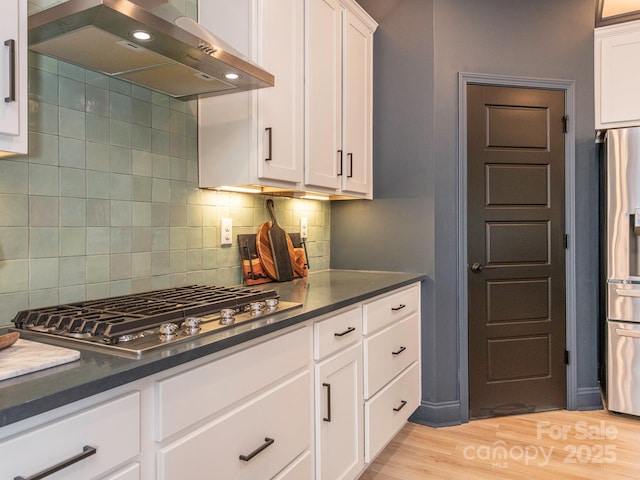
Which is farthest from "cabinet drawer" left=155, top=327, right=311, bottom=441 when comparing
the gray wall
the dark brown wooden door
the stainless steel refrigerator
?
the stainless steel refrigerator

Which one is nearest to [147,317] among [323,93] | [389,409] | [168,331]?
[168,331]

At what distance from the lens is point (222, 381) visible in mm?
1180

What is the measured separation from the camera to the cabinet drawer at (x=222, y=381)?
1.03 meters

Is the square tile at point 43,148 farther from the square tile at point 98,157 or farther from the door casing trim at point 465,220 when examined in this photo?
the door casing trim at point 465,220

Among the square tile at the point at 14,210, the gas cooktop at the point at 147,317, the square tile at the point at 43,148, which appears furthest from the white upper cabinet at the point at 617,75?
the square tile at the point at 14,210

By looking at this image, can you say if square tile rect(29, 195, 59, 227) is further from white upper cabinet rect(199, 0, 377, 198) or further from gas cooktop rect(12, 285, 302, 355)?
white upper cabinet rect(199, 0, 377, 198)

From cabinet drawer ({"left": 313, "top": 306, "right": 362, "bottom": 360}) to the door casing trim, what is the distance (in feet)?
3.65

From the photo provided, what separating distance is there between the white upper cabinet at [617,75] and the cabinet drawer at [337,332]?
7.32 ft

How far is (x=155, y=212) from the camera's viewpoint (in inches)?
72.1

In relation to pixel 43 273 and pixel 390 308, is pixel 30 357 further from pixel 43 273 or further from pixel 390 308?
pixel 390 308

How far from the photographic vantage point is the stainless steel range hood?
4.03 feet

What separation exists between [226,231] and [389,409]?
1.15m

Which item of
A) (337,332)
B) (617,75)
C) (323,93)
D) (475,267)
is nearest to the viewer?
(337,332)

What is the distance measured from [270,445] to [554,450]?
1821 millimetres
